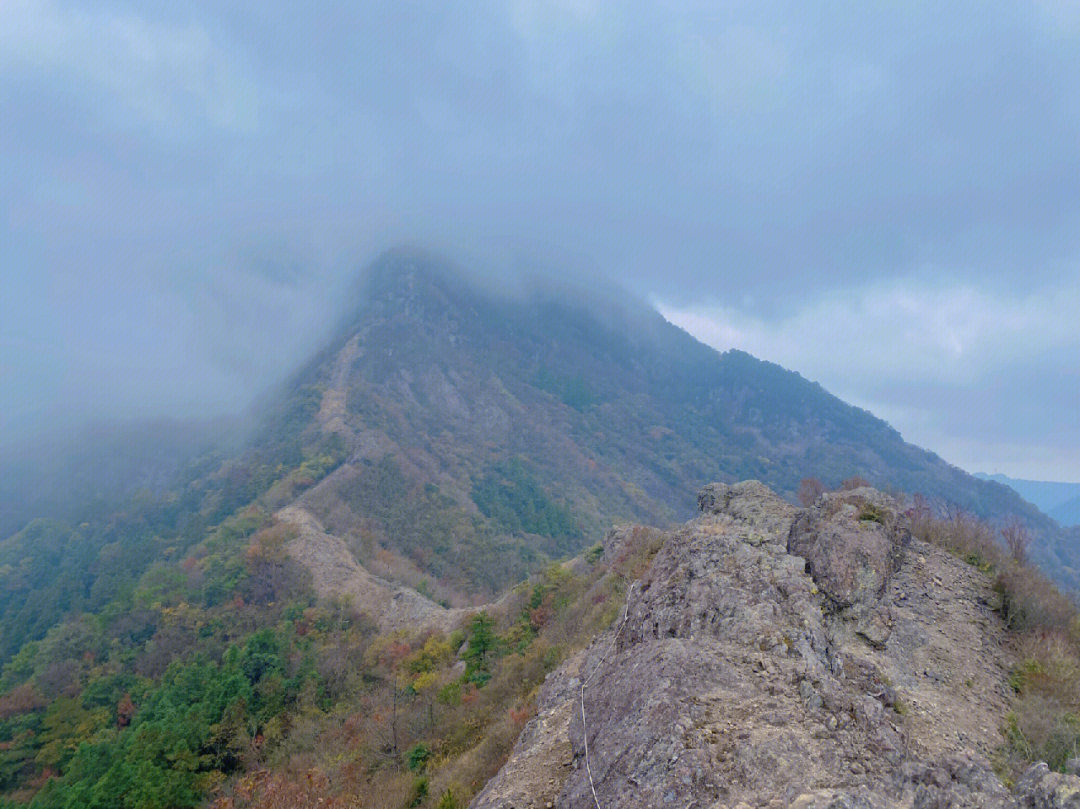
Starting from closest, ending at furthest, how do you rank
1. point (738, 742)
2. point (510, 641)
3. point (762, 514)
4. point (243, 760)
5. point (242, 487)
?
1. point (738, 742)
2. point (762, 514)
3. point (243, 760)
4. point (510, 641)
5. point (242, 487)

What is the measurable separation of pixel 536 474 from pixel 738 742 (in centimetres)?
11619

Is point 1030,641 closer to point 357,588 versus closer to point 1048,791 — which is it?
point 1048,791

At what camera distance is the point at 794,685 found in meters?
Result: 9.80

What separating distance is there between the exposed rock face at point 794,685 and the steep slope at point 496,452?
170 ft

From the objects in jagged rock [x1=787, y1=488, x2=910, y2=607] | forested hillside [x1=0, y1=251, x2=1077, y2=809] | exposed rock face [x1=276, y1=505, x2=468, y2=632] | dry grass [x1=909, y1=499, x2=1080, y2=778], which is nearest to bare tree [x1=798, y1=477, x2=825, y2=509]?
dry grass [x1=909, y1=499, x2=1080, y2=778]

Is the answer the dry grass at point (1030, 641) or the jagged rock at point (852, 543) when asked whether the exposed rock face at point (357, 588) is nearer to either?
the jagged rock at point (852, 543)

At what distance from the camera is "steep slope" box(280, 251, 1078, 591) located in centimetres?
7712

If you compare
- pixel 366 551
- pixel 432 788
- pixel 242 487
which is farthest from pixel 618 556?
pixel 242 487

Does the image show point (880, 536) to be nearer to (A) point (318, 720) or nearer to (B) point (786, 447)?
(A) point (318, 720)

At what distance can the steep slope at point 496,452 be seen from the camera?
7712 cm

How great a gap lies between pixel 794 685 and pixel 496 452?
12086cm

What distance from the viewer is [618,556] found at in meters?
38.1

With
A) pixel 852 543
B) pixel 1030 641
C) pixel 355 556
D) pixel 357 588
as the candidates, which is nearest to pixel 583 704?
pixel 852 543

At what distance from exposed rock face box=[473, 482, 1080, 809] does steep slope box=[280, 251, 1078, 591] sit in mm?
51688
